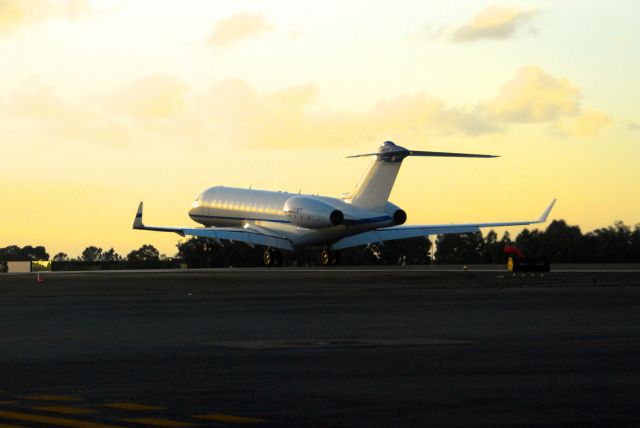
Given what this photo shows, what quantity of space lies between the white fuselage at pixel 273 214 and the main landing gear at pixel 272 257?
2504 millimetres

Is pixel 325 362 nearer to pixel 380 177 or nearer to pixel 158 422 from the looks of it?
pixel 158 422

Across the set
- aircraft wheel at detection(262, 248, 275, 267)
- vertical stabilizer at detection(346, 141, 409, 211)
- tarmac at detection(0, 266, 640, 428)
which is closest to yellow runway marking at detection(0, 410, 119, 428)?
tarmac at detection(0, 266, 640, 428)

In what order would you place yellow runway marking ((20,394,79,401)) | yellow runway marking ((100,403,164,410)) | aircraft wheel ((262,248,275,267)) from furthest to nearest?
aircraft wheel ((262,248,275,267)) → yellow runway marking ((20,394,79,401)) → yellow runway marking ((100,403,164,410))

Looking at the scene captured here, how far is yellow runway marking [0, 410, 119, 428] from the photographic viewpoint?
529 inches

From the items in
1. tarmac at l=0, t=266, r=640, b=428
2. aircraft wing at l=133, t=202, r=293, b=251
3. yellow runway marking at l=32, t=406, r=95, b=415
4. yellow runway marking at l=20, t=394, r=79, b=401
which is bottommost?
yellow runway marking at l=32, t=406, r=95, b=415

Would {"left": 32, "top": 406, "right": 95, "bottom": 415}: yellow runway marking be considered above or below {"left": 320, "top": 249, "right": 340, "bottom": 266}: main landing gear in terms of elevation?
below

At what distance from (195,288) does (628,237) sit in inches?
2771

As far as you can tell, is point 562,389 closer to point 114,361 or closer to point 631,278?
point 114,361

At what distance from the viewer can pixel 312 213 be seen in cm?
8256

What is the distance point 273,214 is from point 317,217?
22.5ft

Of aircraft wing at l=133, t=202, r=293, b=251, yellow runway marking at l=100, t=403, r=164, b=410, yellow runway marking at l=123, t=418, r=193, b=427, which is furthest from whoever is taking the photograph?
aircraft wing at l=133, t=202, r=293, b=251

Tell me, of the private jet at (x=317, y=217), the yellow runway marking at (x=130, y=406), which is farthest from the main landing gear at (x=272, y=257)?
the yellow runway marking at (x=130, y=406)

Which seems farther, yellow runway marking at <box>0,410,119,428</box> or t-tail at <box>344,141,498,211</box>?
t-tail at <box>344,141,498,211</box>

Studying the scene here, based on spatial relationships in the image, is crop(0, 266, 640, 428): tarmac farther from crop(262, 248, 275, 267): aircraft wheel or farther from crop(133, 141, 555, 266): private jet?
crop(262, 248, 275, 267): aircraft wheel
